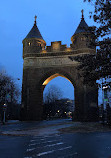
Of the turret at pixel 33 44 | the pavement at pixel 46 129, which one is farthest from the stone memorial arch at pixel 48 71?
the pavement at pixel 46 129

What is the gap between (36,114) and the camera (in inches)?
1569

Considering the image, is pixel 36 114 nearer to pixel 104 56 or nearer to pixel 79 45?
pixel 79 45

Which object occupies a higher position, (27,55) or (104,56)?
(27,55)

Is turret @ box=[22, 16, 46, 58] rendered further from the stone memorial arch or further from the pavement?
the pavement

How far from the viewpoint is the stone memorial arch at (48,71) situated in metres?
38.4

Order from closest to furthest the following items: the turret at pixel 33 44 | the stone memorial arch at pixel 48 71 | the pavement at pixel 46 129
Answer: the pavement at pixel 46 129
the stone memorial arch at pixel 48 71
the turret at pixel 33 44

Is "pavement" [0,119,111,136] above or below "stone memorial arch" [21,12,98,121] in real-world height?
below

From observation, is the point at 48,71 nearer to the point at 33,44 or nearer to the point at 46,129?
the point at 33,44

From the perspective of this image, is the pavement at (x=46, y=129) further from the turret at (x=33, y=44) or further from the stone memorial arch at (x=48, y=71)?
the turret at (x=33, y=44)

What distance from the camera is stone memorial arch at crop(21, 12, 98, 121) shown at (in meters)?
38.4

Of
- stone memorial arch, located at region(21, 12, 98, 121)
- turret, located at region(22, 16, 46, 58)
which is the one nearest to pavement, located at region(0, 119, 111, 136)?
stone memorial arch, located at region(21, 12, 98, 121)

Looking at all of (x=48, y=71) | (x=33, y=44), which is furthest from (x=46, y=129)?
(x=33, y=44)

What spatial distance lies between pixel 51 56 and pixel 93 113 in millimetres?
13892

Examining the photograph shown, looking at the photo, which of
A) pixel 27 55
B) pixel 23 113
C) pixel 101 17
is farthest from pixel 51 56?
pixel 101 17
